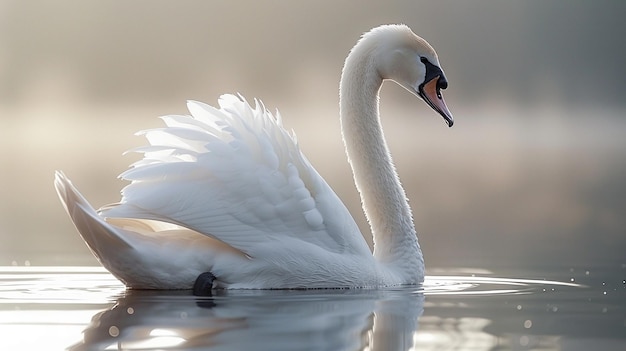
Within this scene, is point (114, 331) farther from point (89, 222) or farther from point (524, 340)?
point (524, 340)

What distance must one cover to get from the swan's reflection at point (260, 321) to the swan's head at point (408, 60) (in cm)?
166

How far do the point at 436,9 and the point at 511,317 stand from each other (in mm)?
64498

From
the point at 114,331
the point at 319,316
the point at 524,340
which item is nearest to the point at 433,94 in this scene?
the point at 319,316

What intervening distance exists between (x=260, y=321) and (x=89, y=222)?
1369mm

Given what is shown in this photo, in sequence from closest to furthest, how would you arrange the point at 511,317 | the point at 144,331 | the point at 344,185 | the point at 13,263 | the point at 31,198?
the point at 144,331
the point at 511,317
the point at 13,263
the point at 31,198
the point at 344,185

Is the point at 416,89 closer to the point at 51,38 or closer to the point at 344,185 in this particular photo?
the point at 344,185

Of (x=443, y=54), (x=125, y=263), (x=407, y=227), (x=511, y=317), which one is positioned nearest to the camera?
(x=511, y=317)

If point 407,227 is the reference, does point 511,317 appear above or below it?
below

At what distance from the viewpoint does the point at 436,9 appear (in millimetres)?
70188

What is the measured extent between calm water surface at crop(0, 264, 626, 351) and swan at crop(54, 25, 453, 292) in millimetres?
140

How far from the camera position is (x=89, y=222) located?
23.2ft

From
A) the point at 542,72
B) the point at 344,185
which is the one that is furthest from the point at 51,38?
the point at 344,185

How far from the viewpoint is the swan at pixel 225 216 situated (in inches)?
285

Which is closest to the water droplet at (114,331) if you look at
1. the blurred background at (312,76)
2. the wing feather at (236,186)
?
the wing feather at (236,186)
